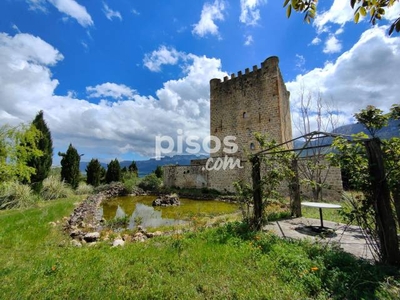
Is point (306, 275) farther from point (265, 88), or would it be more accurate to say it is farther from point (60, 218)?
point (265, 88)

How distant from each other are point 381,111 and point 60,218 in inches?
356

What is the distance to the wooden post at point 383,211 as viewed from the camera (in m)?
2.85

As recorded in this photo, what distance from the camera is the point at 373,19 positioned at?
140 cm

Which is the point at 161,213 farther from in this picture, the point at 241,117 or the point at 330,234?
the point at 241,117

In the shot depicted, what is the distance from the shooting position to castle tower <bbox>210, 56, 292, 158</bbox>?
15.2m

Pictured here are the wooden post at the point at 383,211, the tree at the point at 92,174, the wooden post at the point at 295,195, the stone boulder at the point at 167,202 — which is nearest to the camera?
the wooden post at the point at 383,211

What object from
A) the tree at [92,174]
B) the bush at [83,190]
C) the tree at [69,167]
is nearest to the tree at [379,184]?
the bush at [83,190]

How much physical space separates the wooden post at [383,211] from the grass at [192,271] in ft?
1.08

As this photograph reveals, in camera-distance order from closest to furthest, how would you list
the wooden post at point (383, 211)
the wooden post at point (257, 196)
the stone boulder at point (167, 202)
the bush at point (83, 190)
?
the wooden post at point (383, 211)
the wooden post at point (257, 196)
the stone boulder at point (167, 202)
the bush at point (83, 190)

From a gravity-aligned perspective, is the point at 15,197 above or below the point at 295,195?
below

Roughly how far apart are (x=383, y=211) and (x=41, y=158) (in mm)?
14472

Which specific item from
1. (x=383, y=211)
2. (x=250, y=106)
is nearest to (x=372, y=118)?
(x=383, y=211)

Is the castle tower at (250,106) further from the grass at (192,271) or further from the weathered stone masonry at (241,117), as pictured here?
the grass at (192,271)

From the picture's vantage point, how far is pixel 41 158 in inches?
438
